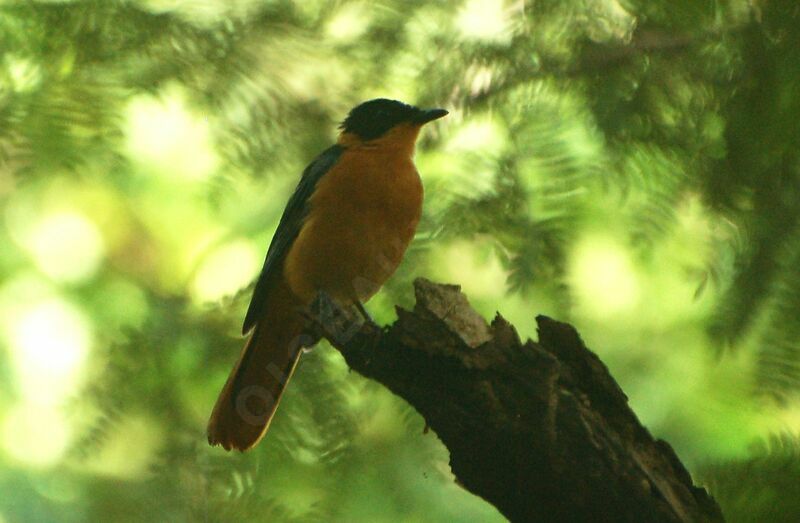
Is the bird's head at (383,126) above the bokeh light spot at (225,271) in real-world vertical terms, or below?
above

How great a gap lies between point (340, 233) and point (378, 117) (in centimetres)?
56

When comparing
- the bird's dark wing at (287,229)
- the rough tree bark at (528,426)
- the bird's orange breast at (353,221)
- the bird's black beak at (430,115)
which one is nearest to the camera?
the rough tree bark at (528,426)

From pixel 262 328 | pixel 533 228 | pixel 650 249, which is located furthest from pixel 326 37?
pixel 262 328

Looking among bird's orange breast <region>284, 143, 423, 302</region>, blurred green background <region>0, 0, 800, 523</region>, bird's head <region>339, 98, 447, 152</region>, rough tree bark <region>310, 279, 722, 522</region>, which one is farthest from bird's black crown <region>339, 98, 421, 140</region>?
rough tree bark <region>310, 279, 722, 522</region>

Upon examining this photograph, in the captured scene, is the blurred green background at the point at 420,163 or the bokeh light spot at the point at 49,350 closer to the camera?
the blurred green background at the point at 420,163

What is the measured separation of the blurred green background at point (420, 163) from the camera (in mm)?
2316

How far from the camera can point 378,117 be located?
3.84 m

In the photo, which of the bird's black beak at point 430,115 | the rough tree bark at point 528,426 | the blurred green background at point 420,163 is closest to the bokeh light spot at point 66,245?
the blurred green background at point 420,163

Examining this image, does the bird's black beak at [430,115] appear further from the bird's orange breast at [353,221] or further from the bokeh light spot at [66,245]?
the bokeh light spot at [66,245]

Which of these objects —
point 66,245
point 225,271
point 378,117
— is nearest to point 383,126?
point 378,117

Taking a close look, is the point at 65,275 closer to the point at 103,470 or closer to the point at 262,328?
the point at 262,328

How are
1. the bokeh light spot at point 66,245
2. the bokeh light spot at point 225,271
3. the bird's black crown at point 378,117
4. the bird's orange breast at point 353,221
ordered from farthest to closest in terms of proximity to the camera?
the bokeh light spot at point 66,245, the bird's orange breast at point 353,221, the bird's black crown at point 378,117, the bokeh light spot at point 225,271

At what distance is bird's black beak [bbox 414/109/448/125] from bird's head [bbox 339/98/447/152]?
19cm

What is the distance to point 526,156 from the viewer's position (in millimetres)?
2541
